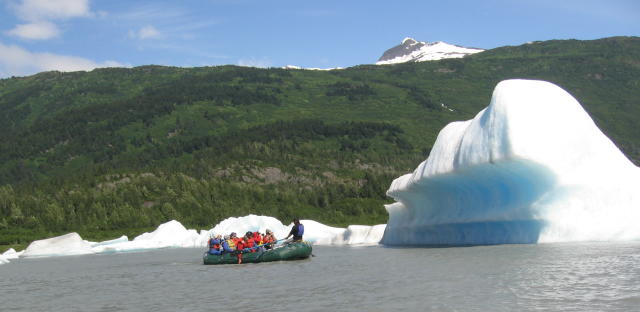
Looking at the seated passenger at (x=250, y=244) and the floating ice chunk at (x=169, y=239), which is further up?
the seated passenger at (x=250, y=244)

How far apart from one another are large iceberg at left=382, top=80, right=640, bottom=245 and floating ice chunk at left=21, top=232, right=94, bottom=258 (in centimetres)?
4593

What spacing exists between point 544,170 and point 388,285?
10.2 metres

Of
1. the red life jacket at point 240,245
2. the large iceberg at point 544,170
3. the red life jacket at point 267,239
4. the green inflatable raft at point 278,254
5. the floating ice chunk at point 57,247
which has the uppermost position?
the large iceberg at point 544,170

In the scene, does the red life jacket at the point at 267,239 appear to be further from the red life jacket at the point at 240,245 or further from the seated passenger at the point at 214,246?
the seated passenger at the point at 214,246

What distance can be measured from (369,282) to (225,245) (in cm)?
1773

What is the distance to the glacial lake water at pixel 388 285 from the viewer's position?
19406 mm

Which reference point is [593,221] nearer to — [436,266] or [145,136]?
[436,266]

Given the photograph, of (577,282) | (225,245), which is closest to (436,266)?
(577,282)

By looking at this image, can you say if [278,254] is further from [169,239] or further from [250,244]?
[169,239]

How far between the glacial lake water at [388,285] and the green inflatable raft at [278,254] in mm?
2105

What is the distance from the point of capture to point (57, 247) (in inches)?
2724

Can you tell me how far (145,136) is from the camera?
19012 cm

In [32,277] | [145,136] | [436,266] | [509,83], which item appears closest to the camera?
[436,266]

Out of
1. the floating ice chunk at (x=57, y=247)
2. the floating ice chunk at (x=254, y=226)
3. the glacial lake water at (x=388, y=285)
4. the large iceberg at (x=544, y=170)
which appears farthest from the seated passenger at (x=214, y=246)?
the floating ice chunk at (x=57, y=247)
